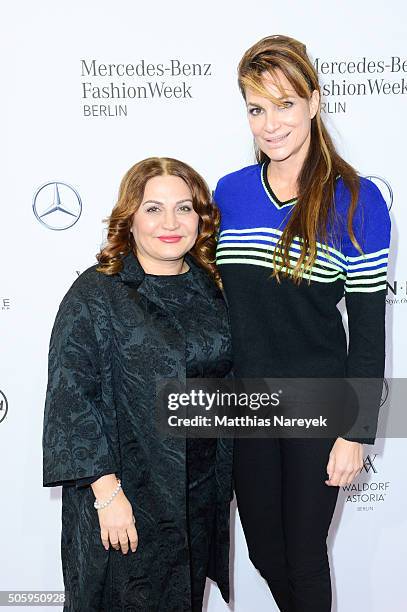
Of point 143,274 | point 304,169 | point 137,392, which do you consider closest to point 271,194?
point 304,169

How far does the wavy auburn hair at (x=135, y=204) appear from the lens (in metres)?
1.38

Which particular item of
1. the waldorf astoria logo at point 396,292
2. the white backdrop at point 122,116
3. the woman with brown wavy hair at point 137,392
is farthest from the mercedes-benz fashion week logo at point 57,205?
the waldorf astoria logo at point 396,292

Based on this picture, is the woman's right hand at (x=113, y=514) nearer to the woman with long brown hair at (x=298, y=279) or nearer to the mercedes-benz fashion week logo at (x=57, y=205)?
the woman with long brown hair at (x=298, y=279)

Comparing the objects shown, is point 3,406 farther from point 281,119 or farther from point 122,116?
point 281,119

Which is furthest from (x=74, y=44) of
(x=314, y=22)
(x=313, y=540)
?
(x=313, y=540)

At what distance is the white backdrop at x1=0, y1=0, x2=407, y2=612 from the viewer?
1759mm

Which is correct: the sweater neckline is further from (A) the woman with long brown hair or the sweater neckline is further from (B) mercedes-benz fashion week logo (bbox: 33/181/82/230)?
(B) mercedes-benz fashion week logo (bbox: 33/181/82/230)

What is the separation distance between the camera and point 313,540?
152 centimetres

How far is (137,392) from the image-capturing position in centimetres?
139

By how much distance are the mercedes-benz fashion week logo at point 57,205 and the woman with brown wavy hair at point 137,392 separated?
1.53 ft

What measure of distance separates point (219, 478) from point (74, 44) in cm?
121

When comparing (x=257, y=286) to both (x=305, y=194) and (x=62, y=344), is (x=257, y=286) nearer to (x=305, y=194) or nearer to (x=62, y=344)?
(x=305, y=194)

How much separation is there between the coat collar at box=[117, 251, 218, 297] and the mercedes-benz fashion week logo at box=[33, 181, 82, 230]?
0.50 metres

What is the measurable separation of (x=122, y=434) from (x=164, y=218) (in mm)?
482
